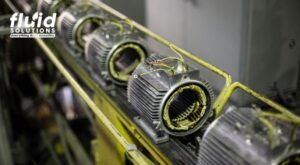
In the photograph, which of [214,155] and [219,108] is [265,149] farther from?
[219,108]

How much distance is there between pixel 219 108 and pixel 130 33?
28.7 inches

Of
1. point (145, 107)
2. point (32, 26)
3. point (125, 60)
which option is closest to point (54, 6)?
point (32, 26)

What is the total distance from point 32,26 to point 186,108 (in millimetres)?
1594

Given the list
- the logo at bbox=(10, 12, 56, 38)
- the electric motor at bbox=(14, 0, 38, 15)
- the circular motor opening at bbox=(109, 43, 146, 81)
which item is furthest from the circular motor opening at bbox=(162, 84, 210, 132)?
the electric motor at bbox=(14, 0, 38, 15)

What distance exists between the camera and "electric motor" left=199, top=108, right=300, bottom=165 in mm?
1068

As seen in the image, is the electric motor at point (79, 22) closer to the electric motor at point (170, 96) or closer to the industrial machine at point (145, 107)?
the industrial machine at point (145, 107)

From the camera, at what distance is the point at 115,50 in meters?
2.04

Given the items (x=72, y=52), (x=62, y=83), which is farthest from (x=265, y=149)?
(x=62, y=83)

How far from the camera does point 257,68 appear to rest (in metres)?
3.00

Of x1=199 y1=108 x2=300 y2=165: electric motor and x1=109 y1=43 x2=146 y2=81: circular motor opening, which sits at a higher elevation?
x1=199 y1=108 x2=300 y2=165: electric motor

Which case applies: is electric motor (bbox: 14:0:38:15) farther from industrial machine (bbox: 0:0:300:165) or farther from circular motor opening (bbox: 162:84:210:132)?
circular motor opening (bbox: 162:84:210:132)

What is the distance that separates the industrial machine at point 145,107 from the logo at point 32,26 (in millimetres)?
71

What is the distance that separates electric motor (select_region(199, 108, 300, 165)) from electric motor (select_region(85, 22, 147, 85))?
932mm

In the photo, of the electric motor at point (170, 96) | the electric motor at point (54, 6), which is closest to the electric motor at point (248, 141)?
the electric motor at point (170, 96)
